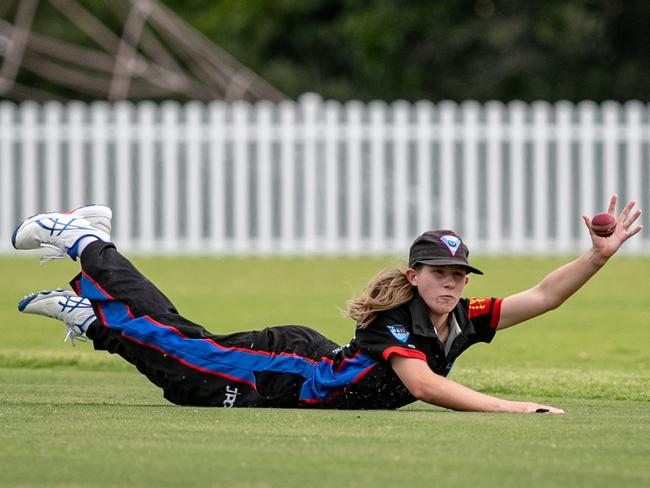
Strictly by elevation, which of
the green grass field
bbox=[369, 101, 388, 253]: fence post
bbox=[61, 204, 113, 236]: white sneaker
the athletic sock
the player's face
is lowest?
the green grass field

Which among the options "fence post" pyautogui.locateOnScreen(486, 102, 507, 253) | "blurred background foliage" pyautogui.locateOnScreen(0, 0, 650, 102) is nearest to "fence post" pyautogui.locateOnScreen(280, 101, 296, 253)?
"fence post" pyautogui.locateOnScreen(486, 102, 507, 253)

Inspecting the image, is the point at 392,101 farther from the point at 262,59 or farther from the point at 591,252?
the point at 591,252

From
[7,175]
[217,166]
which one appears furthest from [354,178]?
[7,175]

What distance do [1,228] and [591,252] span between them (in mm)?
14436

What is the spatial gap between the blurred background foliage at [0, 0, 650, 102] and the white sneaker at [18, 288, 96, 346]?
20.4m

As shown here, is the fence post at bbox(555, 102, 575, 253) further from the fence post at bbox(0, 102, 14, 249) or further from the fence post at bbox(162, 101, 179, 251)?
the fence post at bbox(0, 102, 14, 249)

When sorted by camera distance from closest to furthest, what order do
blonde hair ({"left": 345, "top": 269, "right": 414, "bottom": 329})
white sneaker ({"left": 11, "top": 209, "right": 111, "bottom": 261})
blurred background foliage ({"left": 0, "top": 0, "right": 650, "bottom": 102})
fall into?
blonde hair ({"left": 345, "top": 269, "right": 414, "bottom": 329}), white sneaker ({"left": 11, "top": 209, "right": 111, "bottom": 261}), blurred background foliage ({"left": 0, "top": 0, "right": 650, "bottom": 102})

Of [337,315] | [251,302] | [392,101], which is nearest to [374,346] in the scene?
[337,315]

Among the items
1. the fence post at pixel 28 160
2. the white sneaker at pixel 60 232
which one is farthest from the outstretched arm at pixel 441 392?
the fence post at pixel 28 160

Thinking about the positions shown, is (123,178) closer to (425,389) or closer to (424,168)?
(424,168)

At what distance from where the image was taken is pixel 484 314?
7.53 m

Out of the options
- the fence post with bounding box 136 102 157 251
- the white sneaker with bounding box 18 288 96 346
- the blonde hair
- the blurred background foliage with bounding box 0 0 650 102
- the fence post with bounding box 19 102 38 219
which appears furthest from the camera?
the blurred background foliage with bounding box 0 0 650 102

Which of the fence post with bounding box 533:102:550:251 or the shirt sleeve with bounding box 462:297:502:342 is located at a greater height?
the fence post with bounding box 533:102:550:251

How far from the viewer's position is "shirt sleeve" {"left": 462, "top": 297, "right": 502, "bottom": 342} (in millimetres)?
7516
